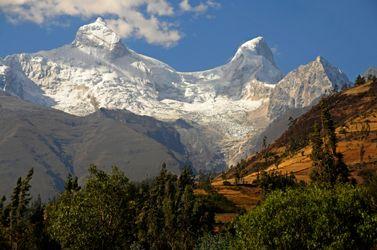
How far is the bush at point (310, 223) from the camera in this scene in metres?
92.7

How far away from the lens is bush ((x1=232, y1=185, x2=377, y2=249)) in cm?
9269

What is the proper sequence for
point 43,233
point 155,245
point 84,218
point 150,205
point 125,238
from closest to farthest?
point 84,218, point 125,238, point 155,245, point 43,233, point 150,205

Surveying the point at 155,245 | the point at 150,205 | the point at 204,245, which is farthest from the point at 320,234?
the point at 150,205

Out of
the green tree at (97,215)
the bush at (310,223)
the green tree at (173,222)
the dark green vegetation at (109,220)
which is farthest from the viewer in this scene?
the green tree at (173,222)

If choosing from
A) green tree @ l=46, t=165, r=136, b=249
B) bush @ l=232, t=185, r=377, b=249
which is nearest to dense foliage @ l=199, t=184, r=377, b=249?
bush @ l=232, t=185, r=377, b=249

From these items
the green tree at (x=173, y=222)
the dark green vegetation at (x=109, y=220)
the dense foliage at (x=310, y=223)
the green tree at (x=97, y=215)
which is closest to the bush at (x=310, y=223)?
the dense foliage at (x=310, y=223)

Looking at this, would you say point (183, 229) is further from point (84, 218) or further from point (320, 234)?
point (320, 234)

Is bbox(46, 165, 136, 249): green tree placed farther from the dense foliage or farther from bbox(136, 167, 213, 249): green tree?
bbox(136, 167, 213, 249): green tree

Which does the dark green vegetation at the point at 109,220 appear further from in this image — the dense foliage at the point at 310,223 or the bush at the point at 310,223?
the bush at the point at 310,223

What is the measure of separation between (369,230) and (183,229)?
267 ft

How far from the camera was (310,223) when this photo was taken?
308ft

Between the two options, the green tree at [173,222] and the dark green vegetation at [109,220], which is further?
the green tree at [173,222]

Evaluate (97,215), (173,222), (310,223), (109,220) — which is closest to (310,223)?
(310,223)

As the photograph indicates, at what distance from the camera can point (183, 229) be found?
170 metres
